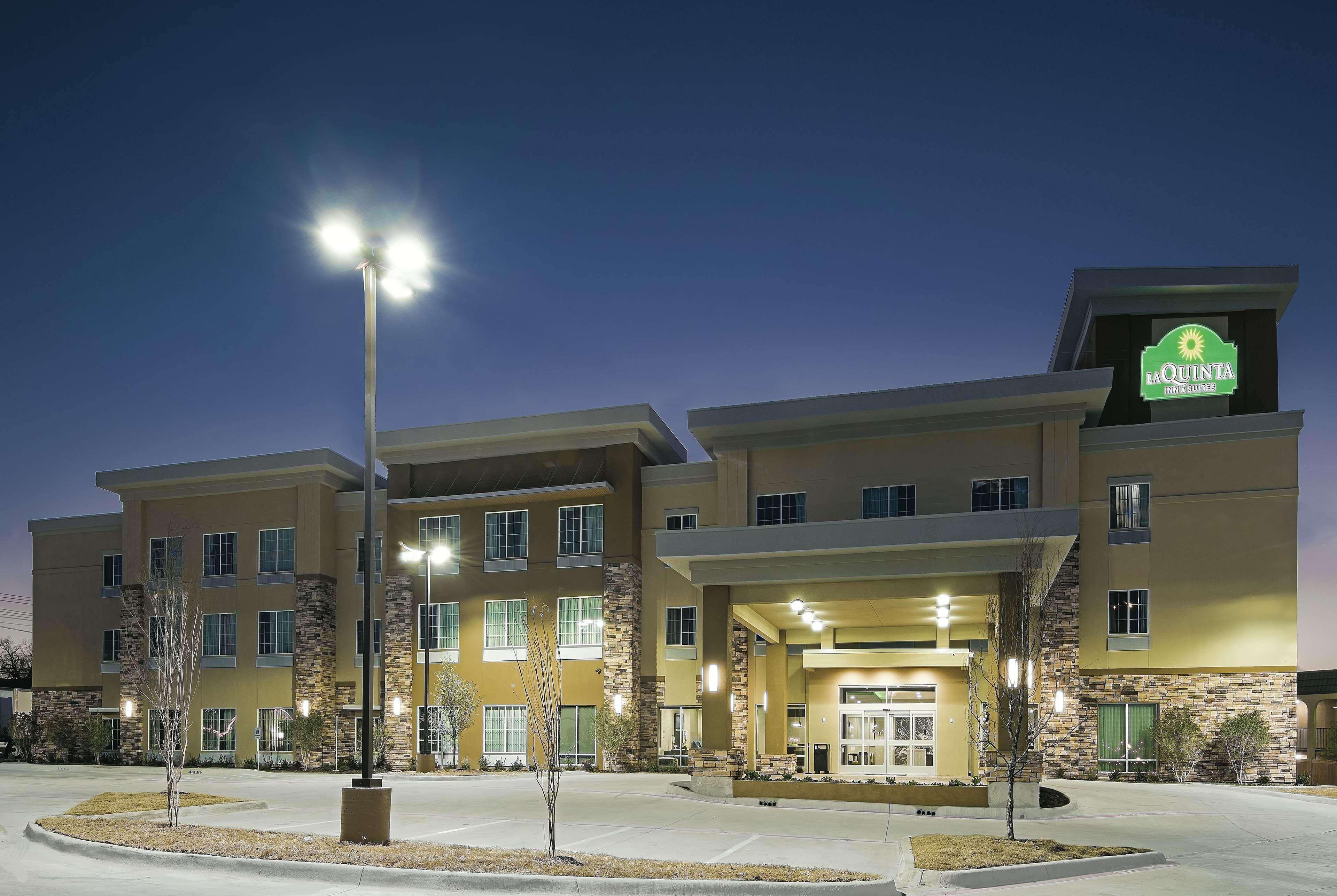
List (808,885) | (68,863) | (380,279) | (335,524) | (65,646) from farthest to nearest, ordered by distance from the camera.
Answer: (65,646) → (335,524) → (380,279) → (68,863) → (808,885)

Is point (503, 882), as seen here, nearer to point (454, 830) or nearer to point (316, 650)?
point (454, 830)

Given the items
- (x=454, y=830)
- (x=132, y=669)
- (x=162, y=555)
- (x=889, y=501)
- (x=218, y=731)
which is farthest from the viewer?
(x=162, y=555)

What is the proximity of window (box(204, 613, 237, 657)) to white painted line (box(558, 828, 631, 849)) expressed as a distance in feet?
97.4

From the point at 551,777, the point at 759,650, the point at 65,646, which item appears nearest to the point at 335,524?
the point at 65,646

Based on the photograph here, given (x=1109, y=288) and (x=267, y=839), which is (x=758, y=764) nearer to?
(x=267, y=839)

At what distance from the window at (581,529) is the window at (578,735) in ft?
18.1

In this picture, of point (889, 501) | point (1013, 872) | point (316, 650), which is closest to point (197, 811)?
point (1013, 872)

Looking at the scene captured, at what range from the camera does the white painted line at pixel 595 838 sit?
1554 cm

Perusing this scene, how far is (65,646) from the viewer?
149 ft

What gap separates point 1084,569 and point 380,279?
25550mm

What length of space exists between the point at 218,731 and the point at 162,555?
24.9ft

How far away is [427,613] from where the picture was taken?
31.0 meters

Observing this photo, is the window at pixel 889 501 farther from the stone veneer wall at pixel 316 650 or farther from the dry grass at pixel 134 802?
the stone veneer wall at pixel 316 650

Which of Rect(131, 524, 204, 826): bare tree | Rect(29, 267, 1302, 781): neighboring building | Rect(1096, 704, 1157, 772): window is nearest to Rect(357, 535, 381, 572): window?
Rect(29, 267, 1302, 781): neighboring building
